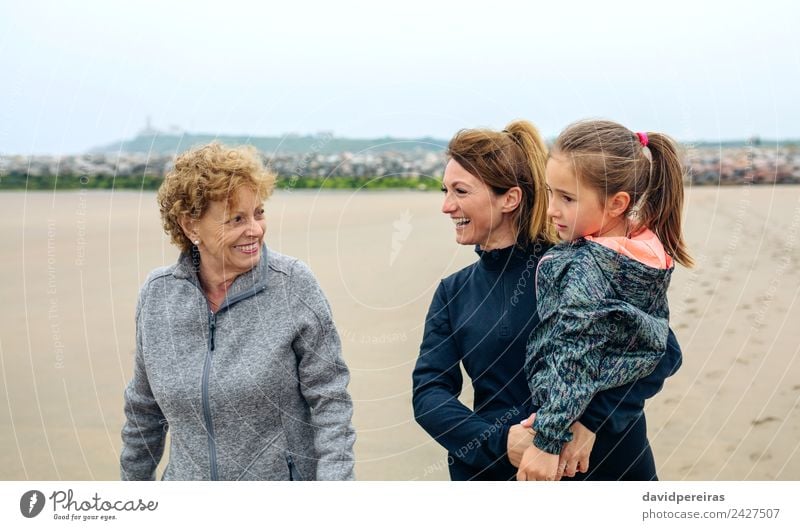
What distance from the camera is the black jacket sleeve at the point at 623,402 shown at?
76.0 inches

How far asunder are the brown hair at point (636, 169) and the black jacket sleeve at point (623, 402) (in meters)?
0.25

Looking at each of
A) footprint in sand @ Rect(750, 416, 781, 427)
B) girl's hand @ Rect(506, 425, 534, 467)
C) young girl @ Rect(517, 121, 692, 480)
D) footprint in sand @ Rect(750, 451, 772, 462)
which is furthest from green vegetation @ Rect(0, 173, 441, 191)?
footprint in sand @ Rect(750, 416, 781, 427)

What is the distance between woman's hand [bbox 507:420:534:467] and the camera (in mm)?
1921

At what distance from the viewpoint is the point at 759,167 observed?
328cm

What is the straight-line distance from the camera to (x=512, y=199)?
2018 mm

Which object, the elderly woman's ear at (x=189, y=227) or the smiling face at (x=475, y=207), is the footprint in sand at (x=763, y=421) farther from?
the elderly woman's ear at (x=189, y=227)

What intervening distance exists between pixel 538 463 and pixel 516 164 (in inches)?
25.9

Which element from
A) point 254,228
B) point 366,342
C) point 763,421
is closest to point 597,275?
point 254,228

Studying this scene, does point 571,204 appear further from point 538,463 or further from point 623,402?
point 538,463

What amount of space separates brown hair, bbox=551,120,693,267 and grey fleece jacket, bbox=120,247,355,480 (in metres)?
0.66

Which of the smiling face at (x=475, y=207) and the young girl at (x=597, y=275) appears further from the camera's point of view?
the smiling face at (x=475, y=207)

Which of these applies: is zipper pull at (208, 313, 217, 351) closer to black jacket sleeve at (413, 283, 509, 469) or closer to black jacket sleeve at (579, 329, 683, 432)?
black jacket sleeve at (413, 283, 509, 469)

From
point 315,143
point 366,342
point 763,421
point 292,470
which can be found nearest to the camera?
point 292,470

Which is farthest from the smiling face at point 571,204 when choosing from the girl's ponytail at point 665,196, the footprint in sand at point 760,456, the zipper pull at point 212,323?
the footprint in sand at point 760,456
